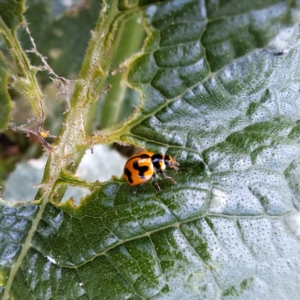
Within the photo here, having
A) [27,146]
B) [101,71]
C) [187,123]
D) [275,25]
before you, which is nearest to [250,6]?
[275,25]

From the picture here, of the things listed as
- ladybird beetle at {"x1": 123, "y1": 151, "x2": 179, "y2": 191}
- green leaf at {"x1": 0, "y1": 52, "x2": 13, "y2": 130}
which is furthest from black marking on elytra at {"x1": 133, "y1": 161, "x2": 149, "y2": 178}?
green leaf at {"x1": 0, "y1": 52, "x2": 13, "y2": 130}

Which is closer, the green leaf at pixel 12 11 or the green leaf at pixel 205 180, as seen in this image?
the green leaf at pixel 205 180

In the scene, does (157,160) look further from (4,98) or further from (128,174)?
(4,98)

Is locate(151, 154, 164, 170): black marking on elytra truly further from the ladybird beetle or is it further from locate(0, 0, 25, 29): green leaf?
locate(0, 0, 25, 29): green leaf

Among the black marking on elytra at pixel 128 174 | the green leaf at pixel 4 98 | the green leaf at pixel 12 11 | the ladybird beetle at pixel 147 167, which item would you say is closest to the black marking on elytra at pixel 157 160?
the ladybird beetle at pixel 147 167

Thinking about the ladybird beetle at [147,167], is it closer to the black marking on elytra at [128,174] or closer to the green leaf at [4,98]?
the black marking on elytra at [128,174]

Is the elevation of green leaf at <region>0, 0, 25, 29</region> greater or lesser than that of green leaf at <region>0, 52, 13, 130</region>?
greater

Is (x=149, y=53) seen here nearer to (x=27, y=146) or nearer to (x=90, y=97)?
(x=90, y=97)
